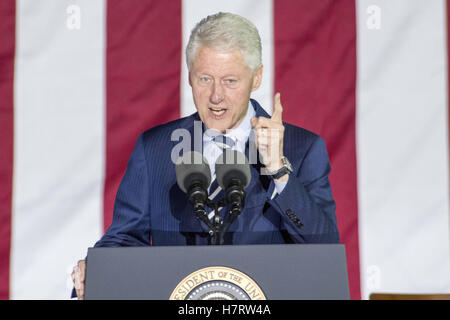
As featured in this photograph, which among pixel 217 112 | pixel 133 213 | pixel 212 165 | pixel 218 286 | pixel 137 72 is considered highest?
pixel 137 72

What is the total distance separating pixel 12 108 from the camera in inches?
79.4

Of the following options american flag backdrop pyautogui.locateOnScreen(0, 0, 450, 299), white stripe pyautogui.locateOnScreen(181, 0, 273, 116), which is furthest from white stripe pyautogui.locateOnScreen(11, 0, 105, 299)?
white stripe pyautogui.locateOnScreen(181, 0, 273, 116)

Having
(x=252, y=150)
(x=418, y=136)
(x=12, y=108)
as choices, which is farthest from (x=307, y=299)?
(x=12, y=108)

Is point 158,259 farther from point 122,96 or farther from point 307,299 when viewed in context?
point 122,96

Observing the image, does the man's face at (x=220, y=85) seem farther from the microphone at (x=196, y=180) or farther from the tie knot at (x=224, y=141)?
the microphone at (x=196, y=180)

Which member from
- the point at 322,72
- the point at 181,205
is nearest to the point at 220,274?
the point at 181,205

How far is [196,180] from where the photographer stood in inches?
37.2

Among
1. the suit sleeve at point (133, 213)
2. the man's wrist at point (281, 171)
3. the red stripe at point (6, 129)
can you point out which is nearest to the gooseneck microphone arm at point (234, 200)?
the man's wrist at point (281, 171)

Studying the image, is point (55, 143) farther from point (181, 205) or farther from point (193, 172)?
point (193, 172)

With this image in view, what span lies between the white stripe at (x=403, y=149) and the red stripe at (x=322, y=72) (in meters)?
0.04

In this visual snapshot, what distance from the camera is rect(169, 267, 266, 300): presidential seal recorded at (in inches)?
33.8

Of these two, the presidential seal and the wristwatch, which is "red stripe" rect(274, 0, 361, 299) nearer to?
the wristwatch

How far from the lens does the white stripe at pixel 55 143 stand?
1966 millimetres

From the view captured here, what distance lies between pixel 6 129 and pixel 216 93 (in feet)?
3.10
